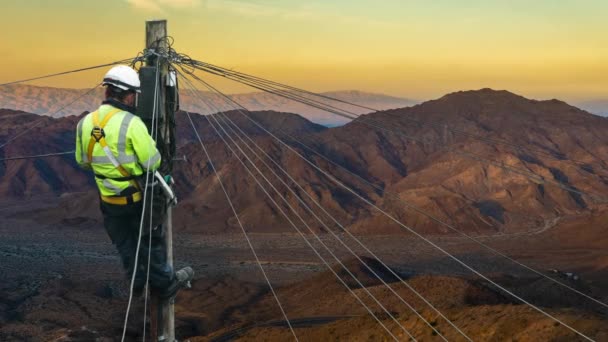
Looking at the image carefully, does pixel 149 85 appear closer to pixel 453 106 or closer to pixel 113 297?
pixel 113 297

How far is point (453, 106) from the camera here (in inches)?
3622

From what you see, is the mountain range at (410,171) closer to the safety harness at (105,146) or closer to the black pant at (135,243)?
the black pant at (135,243)

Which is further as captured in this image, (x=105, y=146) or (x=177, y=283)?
(x=177, y=283)

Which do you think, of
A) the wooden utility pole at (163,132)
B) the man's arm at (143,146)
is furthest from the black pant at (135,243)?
the man's arm at (143,146)

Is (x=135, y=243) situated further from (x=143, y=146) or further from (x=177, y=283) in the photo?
(x=143, y=146)

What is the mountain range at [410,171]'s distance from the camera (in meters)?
54.0

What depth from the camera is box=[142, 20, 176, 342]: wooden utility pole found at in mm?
6734

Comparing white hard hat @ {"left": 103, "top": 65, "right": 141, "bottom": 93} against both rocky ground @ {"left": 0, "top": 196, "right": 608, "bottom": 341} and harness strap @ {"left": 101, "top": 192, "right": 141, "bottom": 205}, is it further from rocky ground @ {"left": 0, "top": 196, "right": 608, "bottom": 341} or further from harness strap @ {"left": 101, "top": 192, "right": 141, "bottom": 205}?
rocky ground @ {"left": 0, "top": 196, "right": 608, "bottom": 341}

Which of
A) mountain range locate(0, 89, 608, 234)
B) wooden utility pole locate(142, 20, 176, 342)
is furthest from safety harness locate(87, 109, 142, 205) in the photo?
mountain range locate(0, 89, 608, 234)

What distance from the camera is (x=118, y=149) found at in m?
5.50

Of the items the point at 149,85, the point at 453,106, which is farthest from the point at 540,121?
the point at 149,85

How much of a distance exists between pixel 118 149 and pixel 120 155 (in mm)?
58

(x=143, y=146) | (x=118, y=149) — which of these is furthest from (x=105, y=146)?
(x=143, y=146)

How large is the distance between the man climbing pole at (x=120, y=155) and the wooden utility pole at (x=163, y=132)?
546 mm
